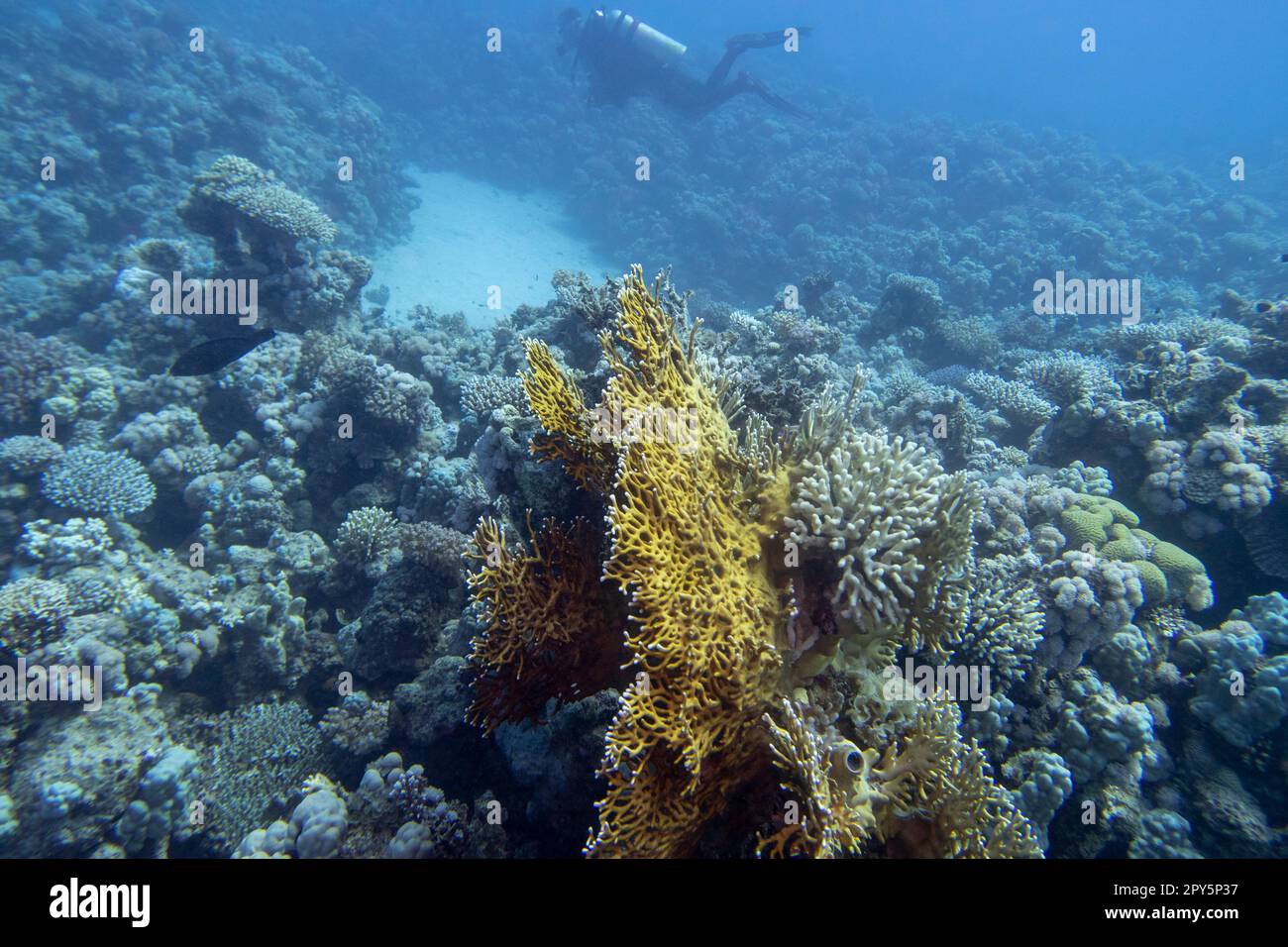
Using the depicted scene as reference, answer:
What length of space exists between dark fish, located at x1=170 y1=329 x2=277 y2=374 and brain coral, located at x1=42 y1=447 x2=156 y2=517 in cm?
197

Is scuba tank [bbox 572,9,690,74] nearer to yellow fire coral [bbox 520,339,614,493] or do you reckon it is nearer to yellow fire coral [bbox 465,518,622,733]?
yellow fire coral [bbox 520,339,614,493]

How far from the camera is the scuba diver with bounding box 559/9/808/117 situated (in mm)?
21141

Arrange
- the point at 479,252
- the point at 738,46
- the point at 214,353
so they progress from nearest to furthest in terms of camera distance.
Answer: the point at 214,353
the point at 479,252
the point at 738,46

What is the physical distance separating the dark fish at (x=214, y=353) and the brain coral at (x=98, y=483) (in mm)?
1973

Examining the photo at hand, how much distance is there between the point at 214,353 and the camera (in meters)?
6.30

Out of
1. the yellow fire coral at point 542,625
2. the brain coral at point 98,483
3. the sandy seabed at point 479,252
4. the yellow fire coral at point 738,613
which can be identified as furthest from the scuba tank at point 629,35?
the yellow fire coral at point 542,625

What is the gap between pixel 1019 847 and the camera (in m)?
3.01

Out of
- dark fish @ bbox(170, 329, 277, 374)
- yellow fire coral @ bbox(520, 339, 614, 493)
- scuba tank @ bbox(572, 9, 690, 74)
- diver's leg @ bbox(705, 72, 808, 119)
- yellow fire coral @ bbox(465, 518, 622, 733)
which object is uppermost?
scuba tank @ bbox(572, 9, 690, 74)

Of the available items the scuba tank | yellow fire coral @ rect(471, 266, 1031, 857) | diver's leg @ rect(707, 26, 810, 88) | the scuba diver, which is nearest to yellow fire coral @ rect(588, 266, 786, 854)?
yellow fire coral @ rect(471, 266, 1031, 857)

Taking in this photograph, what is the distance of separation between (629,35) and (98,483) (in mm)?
22949

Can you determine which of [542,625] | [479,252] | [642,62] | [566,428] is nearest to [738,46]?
[642,62]

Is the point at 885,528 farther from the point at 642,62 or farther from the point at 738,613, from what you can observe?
the point at 642,62

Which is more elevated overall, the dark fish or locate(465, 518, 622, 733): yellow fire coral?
the dark fish

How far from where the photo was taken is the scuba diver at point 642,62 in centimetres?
2114
